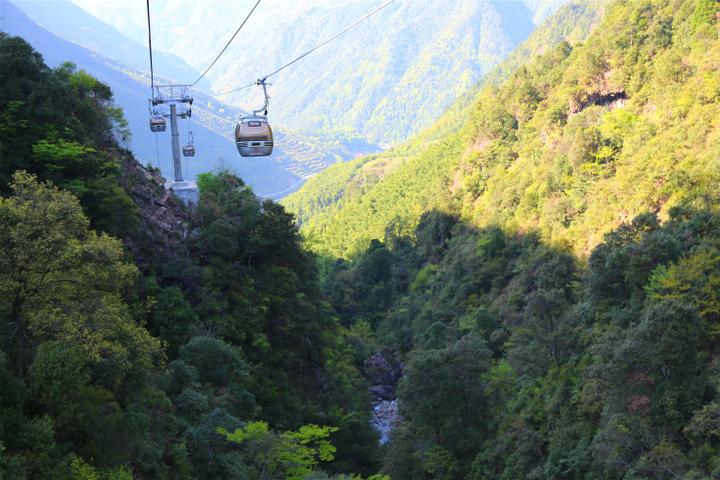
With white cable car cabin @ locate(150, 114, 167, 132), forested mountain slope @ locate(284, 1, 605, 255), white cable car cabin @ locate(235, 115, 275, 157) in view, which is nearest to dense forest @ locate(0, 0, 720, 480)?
white cable car cabin @ locate(150, 114, 167, 132)

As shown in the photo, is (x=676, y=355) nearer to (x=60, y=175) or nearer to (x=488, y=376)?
(x=488, y=376)

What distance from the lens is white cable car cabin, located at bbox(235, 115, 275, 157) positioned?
898 inches

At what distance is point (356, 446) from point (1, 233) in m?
22.4

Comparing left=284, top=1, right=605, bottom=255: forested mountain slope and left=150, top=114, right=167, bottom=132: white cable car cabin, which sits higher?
left=284, top=1, right=605, bottom=255: forested mountain slope

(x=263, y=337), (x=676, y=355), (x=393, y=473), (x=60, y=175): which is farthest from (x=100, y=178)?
(x=676, y=355)

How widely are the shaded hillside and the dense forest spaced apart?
19 cm

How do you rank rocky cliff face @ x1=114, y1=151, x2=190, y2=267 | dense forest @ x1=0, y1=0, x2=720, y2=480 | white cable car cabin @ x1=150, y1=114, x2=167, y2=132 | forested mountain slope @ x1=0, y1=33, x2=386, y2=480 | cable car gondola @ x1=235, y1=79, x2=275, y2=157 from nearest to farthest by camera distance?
1. forested mountain slope @ x1=0, y1=33, x2=386, y2=480
2. dense forest @ x1=0, y1=0, x2=720, y2=480
3. cable car gondola @ x1=235, y1=79, x2=275, y2=157
4. rocky cliff face @ x1=114, y1=151, x2=190, y2=267
5. white cable car cabin @ x1=150, y1=114, x2=167, y2=132

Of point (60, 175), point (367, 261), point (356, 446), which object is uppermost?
point (367, 261)

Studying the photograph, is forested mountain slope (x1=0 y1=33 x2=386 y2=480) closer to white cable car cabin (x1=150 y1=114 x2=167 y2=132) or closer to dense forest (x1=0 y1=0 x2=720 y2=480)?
dense forest (x1=0 y1=0 x2=720 y2=480)

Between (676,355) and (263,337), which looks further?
(263,337)

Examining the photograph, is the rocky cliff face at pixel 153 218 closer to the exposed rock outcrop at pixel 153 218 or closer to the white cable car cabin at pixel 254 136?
the exposed rock outcrop at pixel 153 218

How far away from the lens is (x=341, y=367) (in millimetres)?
36656

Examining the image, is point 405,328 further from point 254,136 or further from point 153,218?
point 254,136

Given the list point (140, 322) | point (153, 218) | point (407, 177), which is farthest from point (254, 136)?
point (407, 177)
